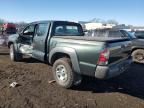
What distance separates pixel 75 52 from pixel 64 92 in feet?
3.59

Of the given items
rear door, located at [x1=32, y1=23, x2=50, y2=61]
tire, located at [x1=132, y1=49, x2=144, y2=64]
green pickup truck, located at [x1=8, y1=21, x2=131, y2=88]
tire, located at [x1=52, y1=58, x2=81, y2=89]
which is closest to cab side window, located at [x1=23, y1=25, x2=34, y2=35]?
green pickup truck, located at [x1=8, y1=21, x2=131, y2=88]

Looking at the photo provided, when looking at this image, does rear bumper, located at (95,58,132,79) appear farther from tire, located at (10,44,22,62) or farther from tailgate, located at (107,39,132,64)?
tire, located at (10,44,22,62)

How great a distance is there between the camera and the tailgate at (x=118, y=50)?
16.6ft

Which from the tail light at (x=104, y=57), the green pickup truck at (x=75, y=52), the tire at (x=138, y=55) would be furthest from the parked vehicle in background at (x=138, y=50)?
the tail light at (x=104, y=57)

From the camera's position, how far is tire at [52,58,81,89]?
18.6 feet

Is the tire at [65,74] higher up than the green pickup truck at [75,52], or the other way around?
the green pickup truck at [75,52]

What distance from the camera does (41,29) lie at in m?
7.21

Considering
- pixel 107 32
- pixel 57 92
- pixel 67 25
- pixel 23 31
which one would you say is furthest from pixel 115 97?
pixel 107 32

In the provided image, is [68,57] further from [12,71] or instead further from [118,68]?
[12,71]

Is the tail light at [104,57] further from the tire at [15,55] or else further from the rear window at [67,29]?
the tire at [15,55]

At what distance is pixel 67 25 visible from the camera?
748cm

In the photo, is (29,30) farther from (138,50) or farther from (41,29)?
(138,50)

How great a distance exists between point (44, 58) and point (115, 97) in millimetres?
2603

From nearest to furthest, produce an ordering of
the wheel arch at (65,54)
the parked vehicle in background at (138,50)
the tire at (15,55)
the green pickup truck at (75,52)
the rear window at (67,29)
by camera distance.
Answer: the green pickup truck at (75,52) → the wheel arch at (65,54) → the rear window at (67,29) → the tire at (15,55) → the parked vehicle in background at (138,50)
